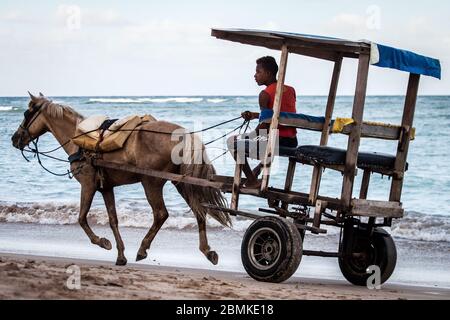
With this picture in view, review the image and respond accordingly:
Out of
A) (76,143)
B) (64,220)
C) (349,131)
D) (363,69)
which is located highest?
(363,69)

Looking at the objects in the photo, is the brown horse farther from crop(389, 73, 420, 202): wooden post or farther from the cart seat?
crop(389, 73, 420, 202): wooden post

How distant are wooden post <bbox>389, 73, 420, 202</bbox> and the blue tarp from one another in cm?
25

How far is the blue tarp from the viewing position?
9.03 metres

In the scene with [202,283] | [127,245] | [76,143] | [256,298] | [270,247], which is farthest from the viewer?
[127,245]

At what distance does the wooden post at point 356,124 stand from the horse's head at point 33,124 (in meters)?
4.57

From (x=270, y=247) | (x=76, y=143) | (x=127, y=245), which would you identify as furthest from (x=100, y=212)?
(x=270, y=247)

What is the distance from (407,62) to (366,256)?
7.47 feet

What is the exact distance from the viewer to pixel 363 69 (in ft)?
29.6

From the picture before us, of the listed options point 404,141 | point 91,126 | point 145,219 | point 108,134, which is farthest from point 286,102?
point 145,219

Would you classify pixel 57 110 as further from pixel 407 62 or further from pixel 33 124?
pixel 407 62

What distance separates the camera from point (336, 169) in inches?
366
